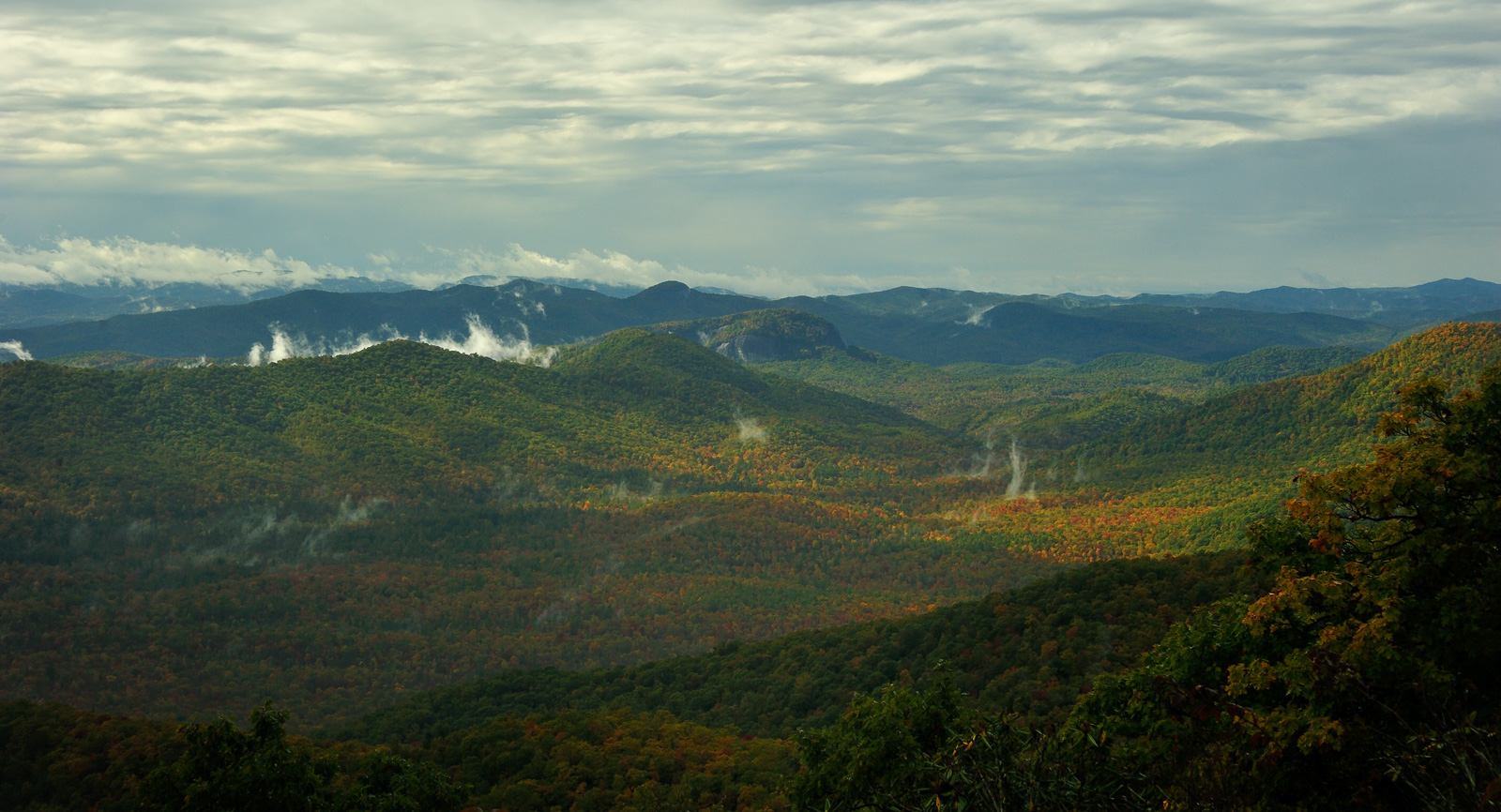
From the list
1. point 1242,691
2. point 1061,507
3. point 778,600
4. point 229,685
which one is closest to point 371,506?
point 229,685

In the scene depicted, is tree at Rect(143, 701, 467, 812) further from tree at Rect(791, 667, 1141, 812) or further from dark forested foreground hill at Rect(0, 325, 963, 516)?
dark forested foreground hill at Rect(0, 325, 963, 516)

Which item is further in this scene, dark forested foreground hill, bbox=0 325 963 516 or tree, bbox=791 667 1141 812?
dark forested foreground hill, bbox=0 325 963 516

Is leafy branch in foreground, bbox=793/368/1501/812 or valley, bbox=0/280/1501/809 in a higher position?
leafy branch in foreground, bbox=793/368/1501/812

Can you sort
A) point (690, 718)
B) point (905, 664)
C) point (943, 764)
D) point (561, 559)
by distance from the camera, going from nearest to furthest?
point (943, 764), point (905, 664), point (690, 718), point (561, 559)

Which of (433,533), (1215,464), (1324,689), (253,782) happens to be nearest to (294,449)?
(433,533)

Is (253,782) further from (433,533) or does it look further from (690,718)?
(433,533)

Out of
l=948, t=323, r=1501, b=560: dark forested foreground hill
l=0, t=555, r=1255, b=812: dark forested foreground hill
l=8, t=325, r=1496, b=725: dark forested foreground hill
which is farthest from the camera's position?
l=948, t=323, r=1501, b=560: dark forested foreground hill

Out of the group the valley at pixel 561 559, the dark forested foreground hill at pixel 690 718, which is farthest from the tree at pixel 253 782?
the valley at pixel 561 559

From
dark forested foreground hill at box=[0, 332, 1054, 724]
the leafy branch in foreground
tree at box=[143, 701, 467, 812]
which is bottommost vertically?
dark forested foreground hill at box=[0, 332, 1054, 724]

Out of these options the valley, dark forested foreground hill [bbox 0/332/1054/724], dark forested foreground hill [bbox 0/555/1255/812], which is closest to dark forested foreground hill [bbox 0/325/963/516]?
dark forested foreground hill [bbox 0/332/1054/724]

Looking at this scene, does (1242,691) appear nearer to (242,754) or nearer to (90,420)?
(242,754)

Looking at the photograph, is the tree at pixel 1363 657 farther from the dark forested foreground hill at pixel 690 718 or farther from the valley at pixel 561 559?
the dark forested foreground hill at pixel 690 718
